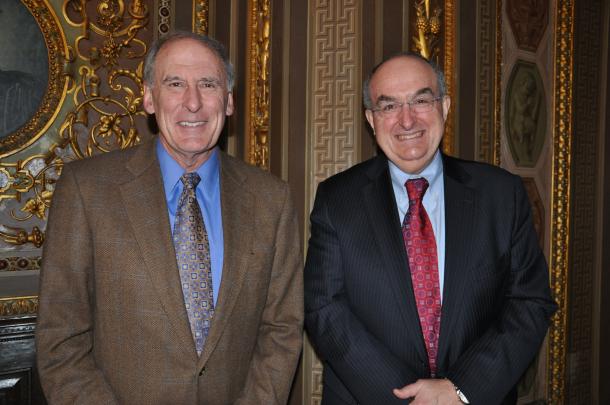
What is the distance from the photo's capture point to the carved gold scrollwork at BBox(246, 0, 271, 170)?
9.12 ft

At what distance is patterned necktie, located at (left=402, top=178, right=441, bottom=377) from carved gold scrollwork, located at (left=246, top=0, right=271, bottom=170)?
102cm

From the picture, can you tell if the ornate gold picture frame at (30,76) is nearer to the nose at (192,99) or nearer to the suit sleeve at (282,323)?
the nose at (192,99)

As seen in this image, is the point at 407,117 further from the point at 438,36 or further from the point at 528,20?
the point at 528,20

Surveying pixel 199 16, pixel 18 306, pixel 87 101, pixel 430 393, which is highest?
pixel 199 16

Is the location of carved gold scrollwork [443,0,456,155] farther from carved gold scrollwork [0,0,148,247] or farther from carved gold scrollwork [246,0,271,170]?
carved gold scrollwork [0,0,148,247]

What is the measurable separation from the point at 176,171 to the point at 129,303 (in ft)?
1.40

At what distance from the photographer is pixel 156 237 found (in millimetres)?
1745

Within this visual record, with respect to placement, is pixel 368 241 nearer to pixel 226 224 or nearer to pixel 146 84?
pixel 226 224

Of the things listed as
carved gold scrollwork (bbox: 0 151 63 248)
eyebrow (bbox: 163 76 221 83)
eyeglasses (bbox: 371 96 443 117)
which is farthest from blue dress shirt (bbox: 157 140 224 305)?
carved gold scrollwork (bbox: 0 151 63 248)

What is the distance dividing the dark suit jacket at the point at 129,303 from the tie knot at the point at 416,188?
55 centimetres

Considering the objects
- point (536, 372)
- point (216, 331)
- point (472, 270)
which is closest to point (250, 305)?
point (216, 331)

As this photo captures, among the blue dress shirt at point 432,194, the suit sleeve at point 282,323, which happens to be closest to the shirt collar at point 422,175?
the blue dress shirt at point 432,194

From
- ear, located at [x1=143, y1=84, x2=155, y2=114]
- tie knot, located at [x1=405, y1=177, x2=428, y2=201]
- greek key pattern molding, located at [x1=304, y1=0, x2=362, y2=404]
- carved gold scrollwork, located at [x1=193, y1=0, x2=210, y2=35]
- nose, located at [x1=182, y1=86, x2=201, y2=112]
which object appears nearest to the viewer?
nose, located at [x1=182, y1=86, x2=201, y2=112]

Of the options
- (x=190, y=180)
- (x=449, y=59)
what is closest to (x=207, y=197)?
(x=190, y=180)
